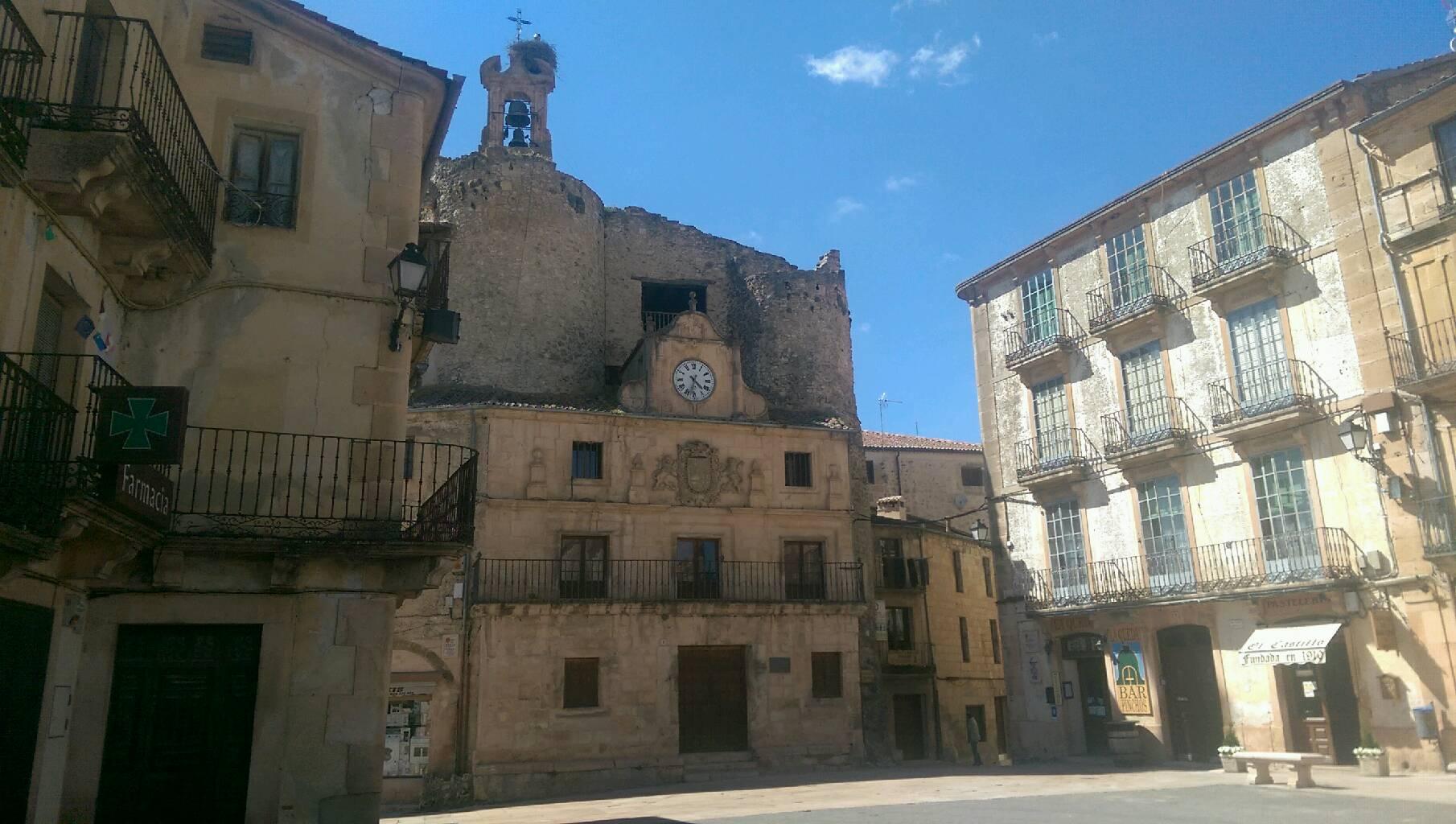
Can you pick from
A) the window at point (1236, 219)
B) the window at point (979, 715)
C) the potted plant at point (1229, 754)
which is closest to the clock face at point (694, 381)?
the window at point (1236, 219)

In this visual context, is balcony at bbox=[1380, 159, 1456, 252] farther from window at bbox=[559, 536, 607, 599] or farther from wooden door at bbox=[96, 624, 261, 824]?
wooden door at bbox=[96, 624, 261, 824]

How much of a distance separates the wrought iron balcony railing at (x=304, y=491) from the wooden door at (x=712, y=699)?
17349 mm

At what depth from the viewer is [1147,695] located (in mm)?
24094

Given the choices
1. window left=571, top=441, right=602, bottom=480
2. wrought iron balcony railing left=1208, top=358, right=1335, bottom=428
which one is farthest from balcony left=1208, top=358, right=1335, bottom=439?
window left=571, top=441, right=602, bottom=480

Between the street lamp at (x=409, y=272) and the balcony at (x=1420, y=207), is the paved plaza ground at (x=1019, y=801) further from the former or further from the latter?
the balcony at (x=1420, y=207)

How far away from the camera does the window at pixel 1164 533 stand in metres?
23.6

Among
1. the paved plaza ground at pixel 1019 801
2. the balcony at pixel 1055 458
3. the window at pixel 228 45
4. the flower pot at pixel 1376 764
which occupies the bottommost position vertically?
the paved plaza ground at pixel 1019 801

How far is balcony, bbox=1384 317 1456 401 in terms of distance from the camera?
61.6ft

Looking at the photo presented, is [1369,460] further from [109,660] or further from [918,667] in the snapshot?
[109,660]

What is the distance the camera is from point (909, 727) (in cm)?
3453

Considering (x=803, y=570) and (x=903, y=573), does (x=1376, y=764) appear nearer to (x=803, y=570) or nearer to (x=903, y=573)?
(x=803, y=570)

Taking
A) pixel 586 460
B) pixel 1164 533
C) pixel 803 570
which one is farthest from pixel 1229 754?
pixel 586 460

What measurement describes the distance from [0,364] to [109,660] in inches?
145

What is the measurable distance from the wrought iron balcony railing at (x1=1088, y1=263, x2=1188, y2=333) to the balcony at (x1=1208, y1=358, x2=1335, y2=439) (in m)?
2.57
